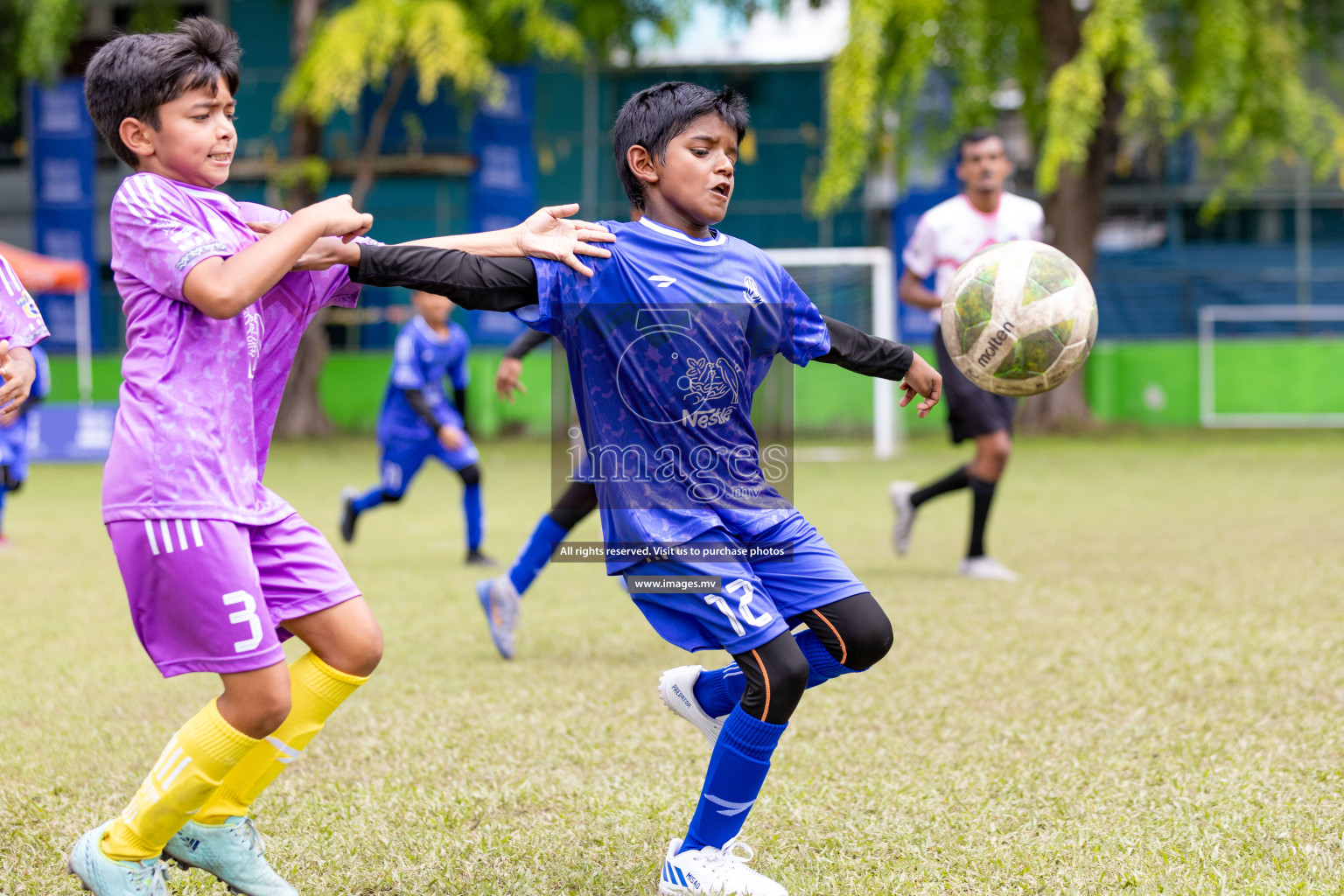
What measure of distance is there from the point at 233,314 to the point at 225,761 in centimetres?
85

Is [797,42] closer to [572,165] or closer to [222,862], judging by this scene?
[572,165]

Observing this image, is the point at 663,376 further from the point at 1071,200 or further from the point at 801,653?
the point at 1071,200

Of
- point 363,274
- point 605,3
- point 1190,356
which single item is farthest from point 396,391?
point 1190,356

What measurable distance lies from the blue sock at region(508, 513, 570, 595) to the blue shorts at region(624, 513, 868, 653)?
2.43m

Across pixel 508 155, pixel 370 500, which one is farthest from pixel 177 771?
pixel 508 155

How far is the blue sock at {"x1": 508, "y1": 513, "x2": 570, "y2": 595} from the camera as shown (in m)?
5.32

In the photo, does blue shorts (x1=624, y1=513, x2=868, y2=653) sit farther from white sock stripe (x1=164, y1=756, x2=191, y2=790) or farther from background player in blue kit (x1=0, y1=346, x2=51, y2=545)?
background player in blue kit (x1=0, y1=346, x2=51, y2=545)

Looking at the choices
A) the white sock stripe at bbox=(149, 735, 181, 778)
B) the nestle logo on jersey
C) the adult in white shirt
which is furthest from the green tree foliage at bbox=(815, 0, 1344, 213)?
the white sock stripe at bbox=(149, 735, 181, 778)

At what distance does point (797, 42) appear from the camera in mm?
23797

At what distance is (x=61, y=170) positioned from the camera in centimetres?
1995

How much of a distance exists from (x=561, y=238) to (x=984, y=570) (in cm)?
470

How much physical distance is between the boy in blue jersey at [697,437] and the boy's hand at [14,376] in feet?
2.66

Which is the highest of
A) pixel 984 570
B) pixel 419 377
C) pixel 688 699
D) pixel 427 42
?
pixel 427 42

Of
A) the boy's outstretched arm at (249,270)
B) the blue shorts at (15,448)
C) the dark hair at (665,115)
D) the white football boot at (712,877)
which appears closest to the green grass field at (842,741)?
the white football boot at (712,877)
